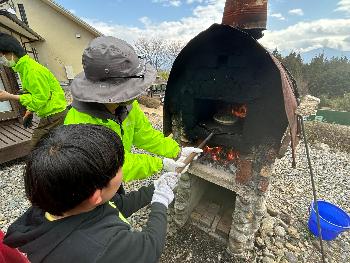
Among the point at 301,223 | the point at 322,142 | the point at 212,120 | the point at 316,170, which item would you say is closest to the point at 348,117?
the point at 322,142

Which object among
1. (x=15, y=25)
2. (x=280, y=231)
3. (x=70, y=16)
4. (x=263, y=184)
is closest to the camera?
(x=263, y=184)

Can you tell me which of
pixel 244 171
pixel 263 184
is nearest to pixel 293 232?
pixel 263 184

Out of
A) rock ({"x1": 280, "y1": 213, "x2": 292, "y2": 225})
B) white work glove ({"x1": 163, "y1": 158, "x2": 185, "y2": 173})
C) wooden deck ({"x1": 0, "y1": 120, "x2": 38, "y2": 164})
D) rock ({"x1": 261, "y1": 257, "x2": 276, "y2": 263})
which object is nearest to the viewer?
white work glove ({"x1": 163, "y1": 158, "x2": 185, "y2": 173})

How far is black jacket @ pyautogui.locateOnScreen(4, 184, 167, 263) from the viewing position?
99 cm

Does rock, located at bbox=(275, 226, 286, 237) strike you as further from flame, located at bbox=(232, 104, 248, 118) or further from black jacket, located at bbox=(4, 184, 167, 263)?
black jacket, located at bbox=(4, 184, 167, 263)

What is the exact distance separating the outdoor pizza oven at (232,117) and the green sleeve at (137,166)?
99 cm

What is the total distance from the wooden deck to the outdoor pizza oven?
386 centimetres

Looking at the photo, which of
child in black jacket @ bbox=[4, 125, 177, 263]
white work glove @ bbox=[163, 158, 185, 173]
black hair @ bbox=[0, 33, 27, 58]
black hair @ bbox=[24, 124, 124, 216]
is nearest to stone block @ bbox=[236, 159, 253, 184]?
white work glove @ bbox=[163, 158, 185, 173]

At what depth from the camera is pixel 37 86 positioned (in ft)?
10.5

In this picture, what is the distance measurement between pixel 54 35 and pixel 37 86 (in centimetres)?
1406

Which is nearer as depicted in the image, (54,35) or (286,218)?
(286,218)

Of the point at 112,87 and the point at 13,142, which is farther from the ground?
the point at 112,87

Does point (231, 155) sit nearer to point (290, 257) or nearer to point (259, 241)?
point (259, 241)

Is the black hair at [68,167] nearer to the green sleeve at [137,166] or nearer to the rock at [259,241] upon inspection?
the green sleeve at [137,166]
